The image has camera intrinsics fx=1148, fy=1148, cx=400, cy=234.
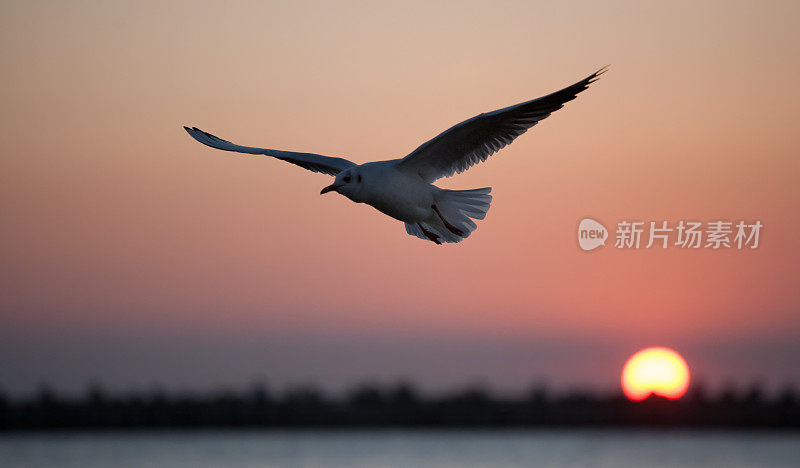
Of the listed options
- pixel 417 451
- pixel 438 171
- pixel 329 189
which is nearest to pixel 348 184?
pixel 329 189

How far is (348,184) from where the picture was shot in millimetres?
10391

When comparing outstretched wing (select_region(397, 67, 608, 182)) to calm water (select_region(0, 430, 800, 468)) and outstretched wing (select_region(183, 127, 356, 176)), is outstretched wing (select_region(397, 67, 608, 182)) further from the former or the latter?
calm water (select_region(0, 430, 800, 468))

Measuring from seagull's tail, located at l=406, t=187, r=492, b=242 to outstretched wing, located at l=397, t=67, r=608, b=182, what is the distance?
336 mm

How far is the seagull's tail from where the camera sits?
11328 millimetres

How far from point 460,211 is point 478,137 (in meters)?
0.91

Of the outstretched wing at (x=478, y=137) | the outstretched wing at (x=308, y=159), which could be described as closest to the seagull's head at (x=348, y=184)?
the outstretched wing at (x=478, y=137)

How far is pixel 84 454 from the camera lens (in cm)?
5572

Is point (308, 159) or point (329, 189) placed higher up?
point (308, 159)

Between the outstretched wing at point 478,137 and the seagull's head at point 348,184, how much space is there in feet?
1.45

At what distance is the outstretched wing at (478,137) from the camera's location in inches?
397

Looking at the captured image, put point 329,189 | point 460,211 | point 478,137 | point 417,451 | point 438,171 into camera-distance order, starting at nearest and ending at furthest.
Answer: point 329,189, point 478,137, point 438,171, point 460,211, point 417,451

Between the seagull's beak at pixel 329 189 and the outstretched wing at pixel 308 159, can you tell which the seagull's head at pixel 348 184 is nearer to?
the seagull's beak at pixel 329 189

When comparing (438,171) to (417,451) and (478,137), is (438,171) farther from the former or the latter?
(417,451)

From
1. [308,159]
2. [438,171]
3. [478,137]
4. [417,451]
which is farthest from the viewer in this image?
[417,451]
